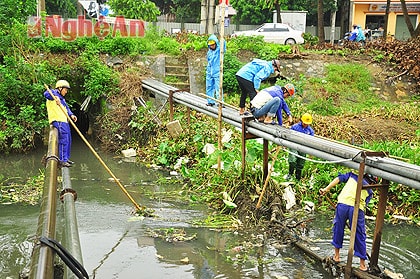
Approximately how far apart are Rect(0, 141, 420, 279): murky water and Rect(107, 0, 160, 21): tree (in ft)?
50.7

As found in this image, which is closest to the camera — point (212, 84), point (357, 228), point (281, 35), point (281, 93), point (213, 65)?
point (357, 228)

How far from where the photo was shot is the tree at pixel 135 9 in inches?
895

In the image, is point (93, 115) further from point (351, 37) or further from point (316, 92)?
point (351, 37)

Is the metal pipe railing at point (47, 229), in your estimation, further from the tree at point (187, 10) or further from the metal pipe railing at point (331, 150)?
the tree at point (187, 10)

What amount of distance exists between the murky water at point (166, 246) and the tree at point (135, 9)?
15464mm

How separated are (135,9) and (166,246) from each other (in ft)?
59.9

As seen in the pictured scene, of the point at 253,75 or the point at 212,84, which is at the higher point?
the point at 253,75

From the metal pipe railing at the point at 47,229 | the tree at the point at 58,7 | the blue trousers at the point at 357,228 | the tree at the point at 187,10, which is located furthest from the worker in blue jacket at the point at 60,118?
the tree at the point at 187,10

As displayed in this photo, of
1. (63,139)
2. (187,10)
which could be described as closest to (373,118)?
(63,139)

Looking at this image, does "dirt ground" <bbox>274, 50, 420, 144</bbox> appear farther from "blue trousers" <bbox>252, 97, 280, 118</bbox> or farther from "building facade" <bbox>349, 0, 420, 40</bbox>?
"building facade" <bbox>349, 0, 420, 40</bbox>

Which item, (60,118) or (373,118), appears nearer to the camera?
(60,118)

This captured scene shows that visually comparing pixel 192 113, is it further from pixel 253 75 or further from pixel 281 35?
pixel 281 35

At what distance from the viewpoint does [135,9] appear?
22797mm

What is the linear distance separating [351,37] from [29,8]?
14.3m
